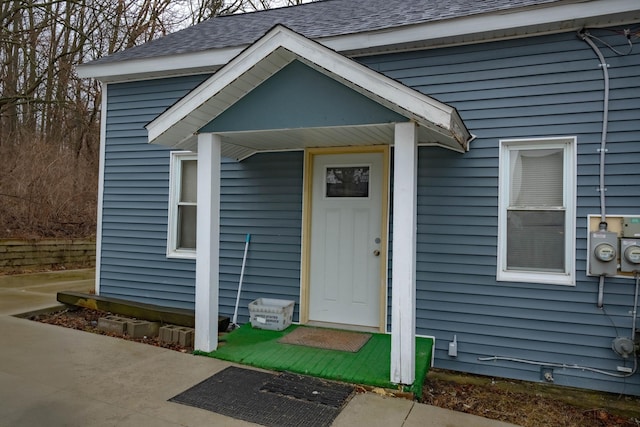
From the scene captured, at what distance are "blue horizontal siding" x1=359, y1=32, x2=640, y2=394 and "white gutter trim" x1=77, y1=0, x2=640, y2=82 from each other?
0.53 feet

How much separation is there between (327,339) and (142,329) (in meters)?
2.21

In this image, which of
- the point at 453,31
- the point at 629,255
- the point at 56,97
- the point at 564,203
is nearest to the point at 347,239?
the point at 564,203

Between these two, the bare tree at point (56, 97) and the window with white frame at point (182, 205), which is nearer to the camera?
the window with white frame at point (182, 205)

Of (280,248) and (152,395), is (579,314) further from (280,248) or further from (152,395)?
(152,395)

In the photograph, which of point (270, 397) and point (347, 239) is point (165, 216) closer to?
point (347, 239)

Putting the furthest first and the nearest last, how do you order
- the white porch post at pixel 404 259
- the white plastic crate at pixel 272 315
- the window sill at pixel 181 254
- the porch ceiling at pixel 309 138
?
the window sill at pixel 181 254 < the white plastic crate at pixel 272 315 < the porch ceiling at pixel 309 138 < the white porch post at pixel 404 259

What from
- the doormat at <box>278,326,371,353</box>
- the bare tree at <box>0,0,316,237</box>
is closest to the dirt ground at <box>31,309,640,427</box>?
the doormat at <box>278,326,371,353</box>

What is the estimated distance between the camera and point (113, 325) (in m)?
5.02

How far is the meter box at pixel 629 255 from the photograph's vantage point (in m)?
3.72

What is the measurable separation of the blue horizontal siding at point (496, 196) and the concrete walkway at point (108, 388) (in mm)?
1342

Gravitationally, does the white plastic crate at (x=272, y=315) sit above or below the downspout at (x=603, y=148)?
below

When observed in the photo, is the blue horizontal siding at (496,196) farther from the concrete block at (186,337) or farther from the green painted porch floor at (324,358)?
the concrete block at (186,337)

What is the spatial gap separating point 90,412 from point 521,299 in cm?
386

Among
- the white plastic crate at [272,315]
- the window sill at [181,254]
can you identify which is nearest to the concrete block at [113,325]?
the window sill at [181,254]
